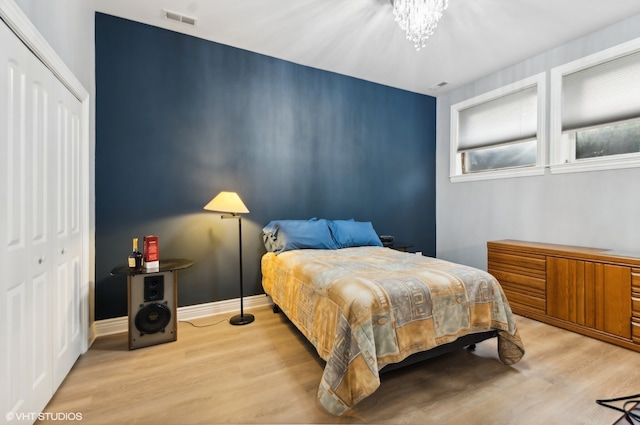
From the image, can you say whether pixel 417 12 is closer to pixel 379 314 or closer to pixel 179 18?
pixel 179 18

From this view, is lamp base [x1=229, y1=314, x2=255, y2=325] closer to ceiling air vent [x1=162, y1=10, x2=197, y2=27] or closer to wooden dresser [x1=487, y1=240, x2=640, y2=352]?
wooden dresser [x1=487, y1=240, x2=640, y2=352]

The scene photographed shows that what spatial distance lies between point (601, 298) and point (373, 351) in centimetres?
239

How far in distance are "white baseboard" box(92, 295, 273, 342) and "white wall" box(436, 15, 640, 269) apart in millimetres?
3096

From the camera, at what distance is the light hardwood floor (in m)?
1.59

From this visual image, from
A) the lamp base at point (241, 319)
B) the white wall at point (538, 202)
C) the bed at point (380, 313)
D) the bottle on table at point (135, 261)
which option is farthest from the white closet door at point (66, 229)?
the white wall at point (538, 202)

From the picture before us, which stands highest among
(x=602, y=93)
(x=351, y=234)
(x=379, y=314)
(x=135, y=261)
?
(x=602, y=93)

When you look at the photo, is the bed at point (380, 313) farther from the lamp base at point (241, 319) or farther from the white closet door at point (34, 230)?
the white closet door at point (34, 230)

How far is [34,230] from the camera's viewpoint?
5.10 feet

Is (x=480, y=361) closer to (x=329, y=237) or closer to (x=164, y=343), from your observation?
(x=329, y=237)

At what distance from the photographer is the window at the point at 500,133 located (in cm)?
350

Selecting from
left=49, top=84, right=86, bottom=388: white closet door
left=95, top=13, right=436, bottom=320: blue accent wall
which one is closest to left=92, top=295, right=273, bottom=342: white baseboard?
left=95, top=13, right=436, bottom=320: blue accent wall

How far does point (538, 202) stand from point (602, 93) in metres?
1.25

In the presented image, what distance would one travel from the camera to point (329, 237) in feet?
10.7

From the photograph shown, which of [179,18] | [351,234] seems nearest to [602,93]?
[351,234]
